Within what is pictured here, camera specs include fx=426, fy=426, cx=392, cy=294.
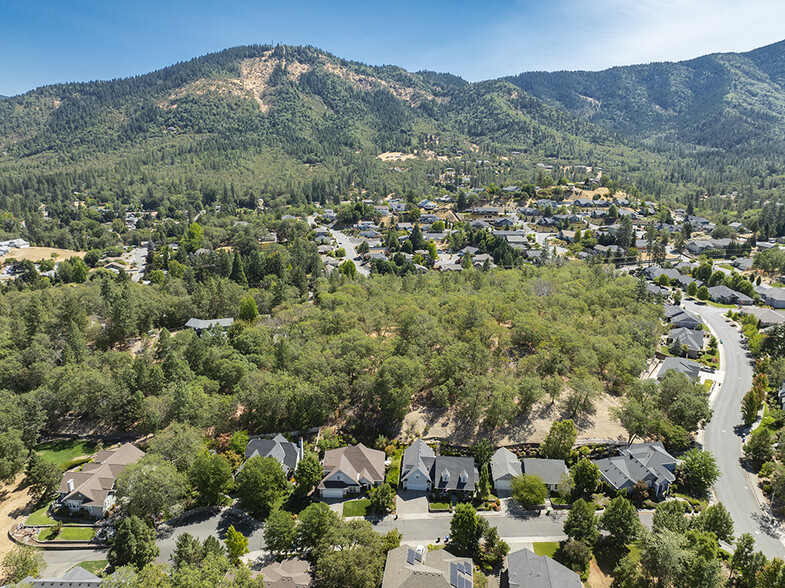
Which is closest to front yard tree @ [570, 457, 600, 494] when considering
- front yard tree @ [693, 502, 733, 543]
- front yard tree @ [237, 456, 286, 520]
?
front yard tree @ [693, 502, 733, 543]

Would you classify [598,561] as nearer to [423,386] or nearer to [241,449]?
[423,386]

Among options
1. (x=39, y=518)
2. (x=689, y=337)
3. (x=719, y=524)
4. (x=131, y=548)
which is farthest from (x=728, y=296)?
(x=39, y=518)

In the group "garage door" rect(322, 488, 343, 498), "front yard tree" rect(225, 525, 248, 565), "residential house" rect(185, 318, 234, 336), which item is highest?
"residential house" rect(185, 318, 234, 336)

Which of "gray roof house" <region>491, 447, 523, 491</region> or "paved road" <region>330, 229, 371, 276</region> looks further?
"paved road" <region>330, 229, 371, 276</region>

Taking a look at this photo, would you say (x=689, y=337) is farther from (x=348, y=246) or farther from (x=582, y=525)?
(x=348, y=246)

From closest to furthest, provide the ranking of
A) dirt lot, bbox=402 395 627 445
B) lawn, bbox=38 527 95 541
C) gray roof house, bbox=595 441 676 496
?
lawn, bbox=38 527 95 541, gray roof house, bbox=595 441 676 496, dirt lot, bbox=402 395 627 445

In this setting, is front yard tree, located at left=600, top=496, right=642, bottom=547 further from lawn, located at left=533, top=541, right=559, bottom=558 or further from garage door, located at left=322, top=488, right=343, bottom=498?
garage door, located at left=322, top=488, right=343, bottom=498
